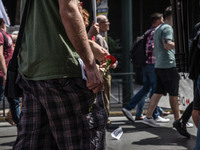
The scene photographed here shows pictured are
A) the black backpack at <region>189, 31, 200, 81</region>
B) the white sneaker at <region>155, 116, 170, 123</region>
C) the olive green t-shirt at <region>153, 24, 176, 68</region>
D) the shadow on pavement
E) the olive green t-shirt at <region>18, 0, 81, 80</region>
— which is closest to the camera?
the olive green t-shirt at <region>18, 0, 81, 80</region>

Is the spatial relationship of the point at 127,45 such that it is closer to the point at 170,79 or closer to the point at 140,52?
the point at 140,52

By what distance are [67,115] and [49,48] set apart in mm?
437

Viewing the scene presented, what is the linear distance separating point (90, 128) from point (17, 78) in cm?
64

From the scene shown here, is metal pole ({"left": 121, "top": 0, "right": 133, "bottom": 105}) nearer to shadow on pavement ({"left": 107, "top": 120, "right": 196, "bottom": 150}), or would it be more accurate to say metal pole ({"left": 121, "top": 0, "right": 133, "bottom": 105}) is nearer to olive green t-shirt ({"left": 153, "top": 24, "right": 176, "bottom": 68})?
shadow on pavement ({"left": 107, "top": 120, "right": 196, "bottom": 150})

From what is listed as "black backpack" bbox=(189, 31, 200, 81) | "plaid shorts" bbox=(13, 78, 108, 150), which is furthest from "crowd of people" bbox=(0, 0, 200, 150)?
"black backpack" bbox=(189, 31, 200, 81)

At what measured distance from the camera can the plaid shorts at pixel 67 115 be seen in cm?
233

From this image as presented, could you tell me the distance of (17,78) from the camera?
2.56 meters

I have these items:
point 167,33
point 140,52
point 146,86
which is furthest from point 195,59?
point 146,86

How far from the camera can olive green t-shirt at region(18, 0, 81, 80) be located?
2.29 meters

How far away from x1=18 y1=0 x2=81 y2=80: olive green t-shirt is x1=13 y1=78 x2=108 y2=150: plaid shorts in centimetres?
6

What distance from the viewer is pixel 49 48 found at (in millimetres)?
2303

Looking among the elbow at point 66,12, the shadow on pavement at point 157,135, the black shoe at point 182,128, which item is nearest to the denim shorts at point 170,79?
the shadow on pavement at point 157,135

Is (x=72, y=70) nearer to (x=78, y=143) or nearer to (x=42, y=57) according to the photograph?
(x=42, y=57)

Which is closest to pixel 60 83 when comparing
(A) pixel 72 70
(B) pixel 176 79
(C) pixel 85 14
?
(A) pixel 72 70
